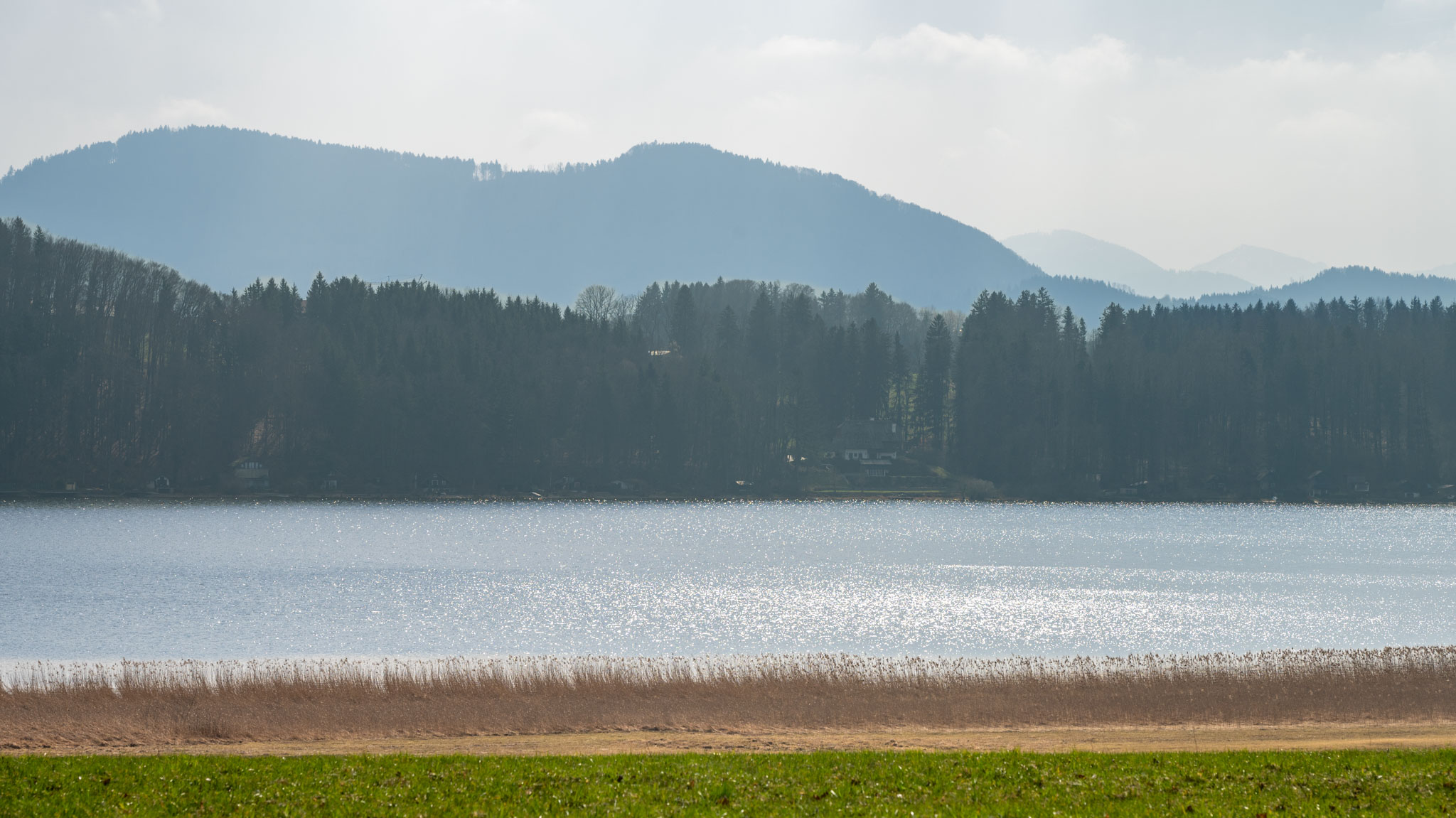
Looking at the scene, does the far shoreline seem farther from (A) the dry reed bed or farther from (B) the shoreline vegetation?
(A) the dry reed bed

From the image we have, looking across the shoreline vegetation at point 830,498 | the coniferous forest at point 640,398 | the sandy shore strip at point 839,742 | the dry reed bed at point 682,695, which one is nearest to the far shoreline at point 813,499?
the shoreline vegetation at point 830,498

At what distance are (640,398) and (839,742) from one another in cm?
12249

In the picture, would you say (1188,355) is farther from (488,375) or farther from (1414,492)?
(488,375)

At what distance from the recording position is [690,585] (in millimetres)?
60062

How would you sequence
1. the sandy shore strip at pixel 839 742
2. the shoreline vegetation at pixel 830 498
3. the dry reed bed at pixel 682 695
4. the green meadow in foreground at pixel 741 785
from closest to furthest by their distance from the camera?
1. the green meadow in foreground at pixel 741 785
2. the sandy shore strip at pixel 839 742
3. the dry reed bed at pixel 682 695
4. the shoreline vegetation at pixel 830 498

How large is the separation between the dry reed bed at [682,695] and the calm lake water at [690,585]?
6.29 m

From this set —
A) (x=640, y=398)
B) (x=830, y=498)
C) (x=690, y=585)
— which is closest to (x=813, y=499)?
(x=830, y=498)

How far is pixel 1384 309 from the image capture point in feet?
622

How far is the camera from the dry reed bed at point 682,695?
26.7 meters

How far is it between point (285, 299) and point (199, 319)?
11.4 m

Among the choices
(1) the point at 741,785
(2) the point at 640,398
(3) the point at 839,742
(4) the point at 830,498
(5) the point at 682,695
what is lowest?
(4) the point at 830,498

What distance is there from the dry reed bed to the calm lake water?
248 inches

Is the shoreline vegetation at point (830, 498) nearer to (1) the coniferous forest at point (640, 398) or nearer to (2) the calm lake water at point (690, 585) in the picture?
(1) the coniferous forest at point (640, 398)

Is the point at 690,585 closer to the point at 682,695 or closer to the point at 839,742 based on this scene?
the point at 682,695
